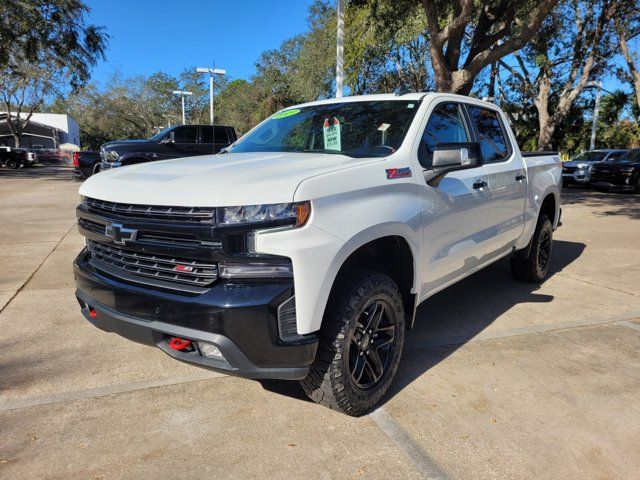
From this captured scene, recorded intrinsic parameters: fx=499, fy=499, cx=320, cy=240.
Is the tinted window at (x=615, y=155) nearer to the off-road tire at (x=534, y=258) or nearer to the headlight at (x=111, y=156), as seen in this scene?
the off-road tire at (x=534, y=258)

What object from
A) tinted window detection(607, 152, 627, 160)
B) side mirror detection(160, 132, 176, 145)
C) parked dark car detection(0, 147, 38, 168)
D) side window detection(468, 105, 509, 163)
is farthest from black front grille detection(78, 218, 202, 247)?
parked dark car detection(0, 147, 38, 168)

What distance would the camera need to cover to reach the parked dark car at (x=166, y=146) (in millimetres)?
11930

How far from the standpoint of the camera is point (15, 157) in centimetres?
3069

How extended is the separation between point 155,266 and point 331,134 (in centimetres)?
166

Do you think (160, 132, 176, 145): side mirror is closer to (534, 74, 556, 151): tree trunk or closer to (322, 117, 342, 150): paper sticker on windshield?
(322, 117, 342, 150): paper sticker on windshield

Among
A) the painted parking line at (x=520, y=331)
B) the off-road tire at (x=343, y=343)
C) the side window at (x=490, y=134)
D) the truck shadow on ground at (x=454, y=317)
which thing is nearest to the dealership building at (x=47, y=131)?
the truck shadow on ground at (x=454, y=317)

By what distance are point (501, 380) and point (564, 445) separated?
734mm

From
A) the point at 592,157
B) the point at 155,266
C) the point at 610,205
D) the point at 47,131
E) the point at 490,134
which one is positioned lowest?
the point at 610,205

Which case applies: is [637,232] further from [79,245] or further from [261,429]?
[79,245]

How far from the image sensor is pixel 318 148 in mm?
3605

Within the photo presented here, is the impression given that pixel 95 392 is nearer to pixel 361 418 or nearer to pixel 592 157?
pixel 361 418

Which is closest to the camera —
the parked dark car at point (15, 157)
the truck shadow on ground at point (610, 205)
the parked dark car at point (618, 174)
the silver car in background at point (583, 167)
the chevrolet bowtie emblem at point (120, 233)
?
the chevrolet bowtie emblem at point (120, 233)

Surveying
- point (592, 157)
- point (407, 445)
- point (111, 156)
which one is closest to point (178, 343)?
point (407, 445)

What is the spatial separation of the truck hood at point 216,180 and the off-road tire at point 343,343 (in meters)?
0.64
